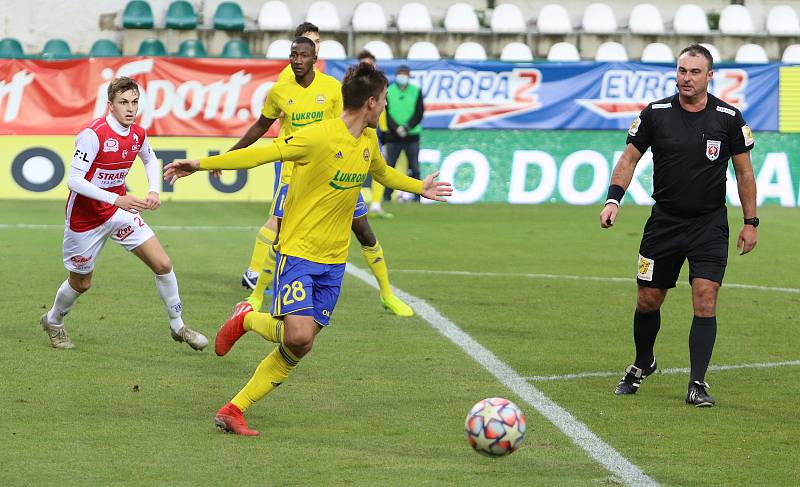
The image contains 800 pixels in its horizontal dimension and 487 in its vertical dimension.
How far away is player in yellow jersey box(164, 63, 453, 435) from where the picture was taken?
6594mm

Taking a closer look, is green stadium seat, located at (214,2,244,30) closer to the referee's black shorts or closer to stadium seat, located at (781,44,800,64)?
stadium seat, located at (781,44,800,64)

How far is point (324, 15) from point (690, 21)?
24.8 ft

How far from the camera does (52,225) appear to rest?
17797mm

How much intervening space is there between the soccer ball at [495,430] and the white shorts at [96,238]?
11.6 feet

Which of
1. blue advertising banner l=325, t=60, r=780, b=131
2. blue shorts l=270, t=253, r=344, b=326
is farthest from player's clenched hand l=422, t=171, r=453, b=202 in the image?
blue advertising banner l=325, t=60, r=780, b=131

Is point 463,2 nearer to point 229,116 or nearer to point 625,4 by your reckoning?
point 625,4

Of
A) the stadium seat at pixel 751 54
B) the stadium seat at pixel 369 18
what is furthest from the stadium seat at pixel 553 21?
the stadium seat at pixel 751 54

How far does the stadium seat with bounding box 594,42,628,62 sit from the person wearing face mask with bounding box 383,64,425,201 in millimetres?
5838

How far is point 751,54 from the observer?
87.7 ft

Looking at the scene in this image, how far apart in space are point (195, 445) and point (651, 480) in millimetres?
2127

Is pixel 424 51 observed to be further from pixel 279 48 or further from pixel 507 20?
pixel 279 48

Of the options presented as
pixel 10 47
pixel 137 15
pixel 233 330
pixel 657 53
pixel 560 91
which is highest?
pixel 137 15

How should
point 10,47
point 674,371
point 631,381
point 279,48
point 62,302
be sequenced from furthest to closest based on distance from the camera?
point 10,47, point 279,48, point 62,302, point 674,371, point 631,381

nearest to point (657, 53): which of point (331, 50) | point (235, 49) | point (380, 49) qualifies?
point (380, 49)
